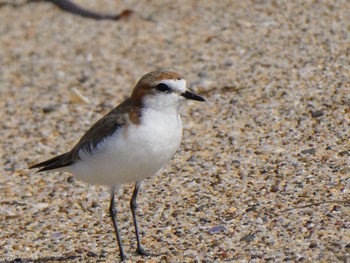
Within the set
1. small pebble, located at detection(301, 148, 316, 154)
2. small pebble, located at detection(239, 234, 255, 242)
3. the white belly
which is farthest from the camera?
small pebble, located at detection(301, 148, 316, 154)

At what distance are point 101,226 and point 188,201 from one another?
68 centimetres

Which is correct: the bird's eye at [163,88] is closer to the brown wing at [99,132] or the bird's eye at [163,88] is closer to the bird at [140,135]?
the bird at [140,135]

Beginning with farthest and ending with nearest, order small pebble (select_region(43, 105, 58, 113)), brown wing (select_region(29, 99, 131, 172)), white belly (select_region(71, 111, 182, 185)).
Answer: small pebble (select_region(43, 105, 58, 113)) → brown wing (select_region(29, 99, 131, 172)) → white belly (select_region(71, 111, 182, 185))

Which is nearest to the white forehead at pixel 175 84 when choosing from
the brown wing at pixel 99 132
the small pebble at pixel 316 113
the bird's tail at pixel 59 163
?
the brown wing at pixel 99 132

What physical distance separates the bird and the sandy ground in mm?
643

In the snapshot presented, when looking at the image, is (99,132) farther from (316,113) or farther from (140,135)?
(316,113)

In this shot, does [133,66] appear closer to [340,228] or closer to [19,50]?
[19,50]

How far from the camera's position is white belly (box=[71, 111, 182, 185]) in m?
4.97

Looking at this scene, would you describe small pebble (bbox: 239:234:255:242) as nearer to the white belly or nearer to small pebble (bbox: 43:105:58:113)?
the white belly

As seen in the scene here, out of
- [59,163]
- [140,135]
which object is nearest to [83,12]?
[59,163]

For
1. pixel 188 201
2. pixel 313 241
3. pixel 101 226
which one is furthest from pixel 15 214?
pixel 313 241

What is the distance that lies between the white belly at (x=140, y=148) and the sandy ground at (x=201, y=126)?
2.14 feet

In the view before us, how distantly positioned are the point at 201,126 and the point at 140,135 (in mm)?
2420

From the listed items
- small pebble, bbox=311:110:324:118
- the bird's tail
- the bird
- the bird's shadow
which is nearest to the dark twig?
small pebble, bbox=311:110:324:118
